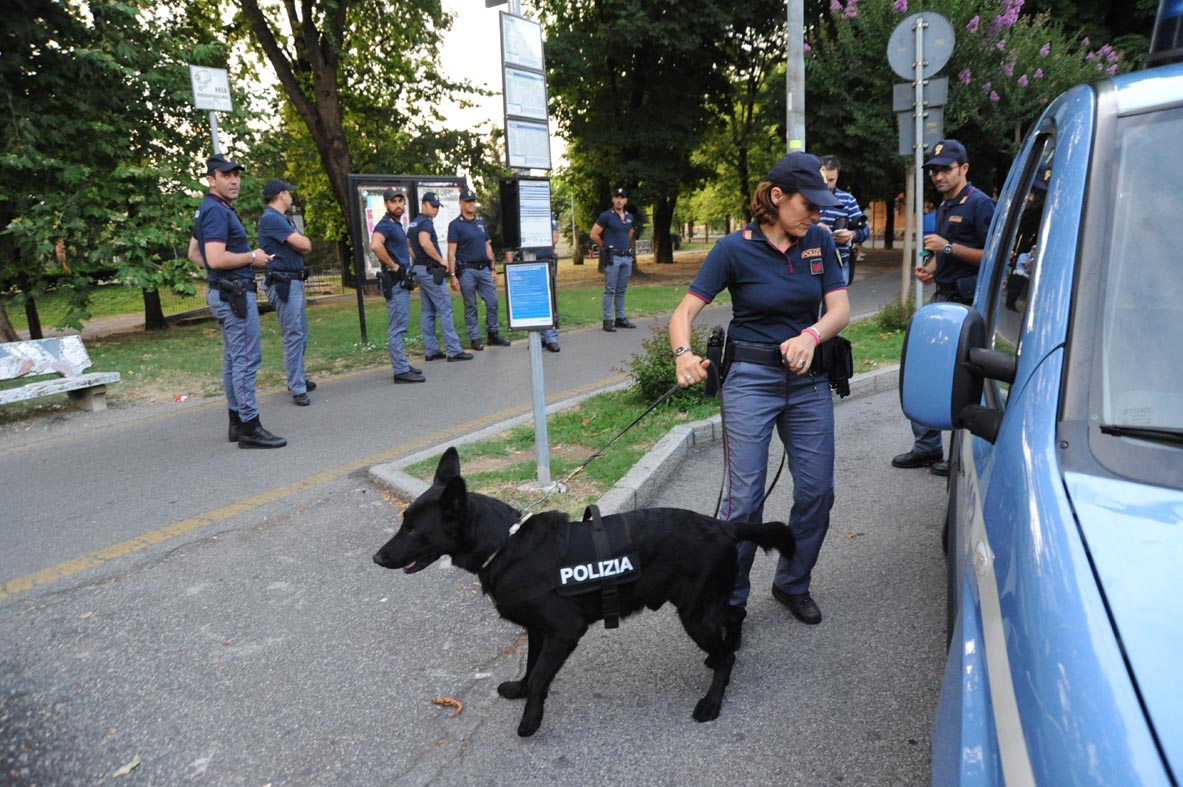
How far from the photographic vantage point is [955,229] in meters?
4.91

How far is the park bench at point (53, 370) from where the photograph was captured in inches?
295

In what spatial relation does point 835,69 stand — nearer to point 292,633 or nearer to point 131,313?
point 292,633

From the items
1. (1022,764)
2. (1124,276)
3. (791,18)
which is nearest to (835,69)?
(791,18)

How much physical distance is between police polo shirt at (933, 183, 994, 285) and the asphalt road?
4.43 feet

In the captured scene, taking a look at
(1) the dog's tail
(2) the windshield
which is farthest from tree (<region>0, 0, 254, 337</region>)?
(2) the windshield

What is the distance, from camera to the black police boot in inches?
257

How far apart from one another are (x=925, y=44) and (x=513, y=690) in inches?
296

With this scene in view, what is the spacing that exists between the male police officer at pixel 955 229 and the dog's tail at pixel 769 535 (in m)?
2.26

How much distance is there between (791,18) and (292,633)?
30.1 feet

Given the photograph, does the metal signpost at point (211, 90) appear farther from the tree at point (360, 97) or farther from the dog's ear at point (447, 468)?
the tree at point (360, 97)

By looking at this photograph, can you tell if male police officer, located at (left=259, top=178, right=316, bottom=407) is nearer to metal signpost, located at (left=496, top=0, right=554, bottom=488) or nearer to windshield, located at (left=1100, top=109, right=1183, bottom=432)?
metal signpost, located at (left=496, top=0, right=554, bottom=488)

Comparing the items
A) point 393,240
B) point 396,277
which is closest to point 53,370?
point 396,277

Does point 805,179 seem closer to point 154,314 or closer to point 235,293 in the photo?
point 235,293

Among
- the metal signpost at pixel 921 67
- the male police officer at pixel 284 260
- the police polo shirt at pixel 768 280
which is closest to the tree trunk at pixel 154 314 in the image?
the male police officer at pixel 284 260
